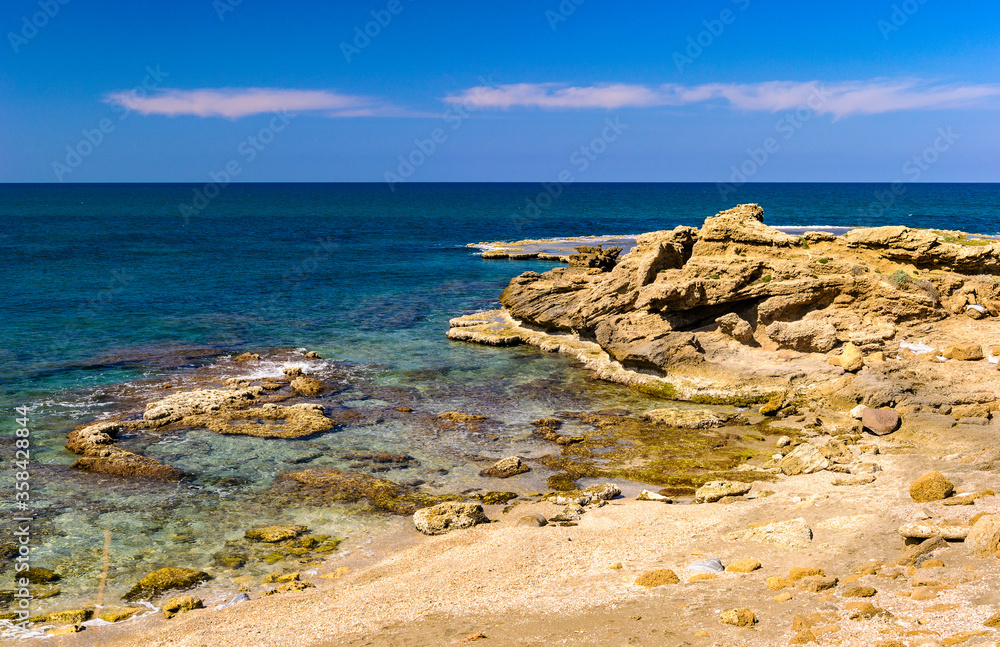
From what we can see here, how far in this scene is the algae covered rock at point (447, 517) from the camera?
16.9 meters

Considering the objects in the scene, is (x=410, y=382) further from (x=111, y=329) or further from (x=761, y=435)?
(x=111, y=329)

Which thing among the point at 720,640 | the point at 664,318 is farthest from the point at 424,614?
the point at 664,318

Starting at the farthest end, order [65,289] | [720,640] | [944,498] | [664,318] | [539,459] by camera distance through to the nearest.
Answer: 1. [65,289]
2. [664,318]
3. [539,459]
4. [944,498]
5. [720,640]

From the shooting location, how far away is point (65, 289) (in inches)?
1969

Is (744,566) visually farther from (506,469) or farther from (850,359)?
(850,359)

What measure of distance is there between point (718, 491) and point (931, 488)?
462 cm

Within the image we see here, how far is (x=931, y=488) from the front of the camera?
51.2ft

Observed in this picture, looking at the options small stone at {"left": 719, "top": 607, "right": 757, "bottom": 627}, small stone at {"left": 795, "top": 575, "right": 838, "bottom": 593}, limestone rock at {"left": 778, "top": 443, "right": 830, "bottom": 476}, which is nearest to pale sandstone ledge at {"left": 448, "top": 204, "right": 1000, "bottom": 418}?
limestone rock at {"left": 778, "top": 443, "right": 830, "bottom": 476}

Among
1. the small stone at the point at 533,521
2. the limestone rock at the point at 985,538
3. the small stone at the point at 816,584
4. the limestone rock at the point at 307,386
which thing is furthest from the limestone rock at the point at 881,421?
the limestone rock at the point at 307,386

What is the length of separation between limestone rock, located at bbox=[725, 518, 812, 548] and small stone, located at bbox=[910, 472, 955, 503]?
9.19 feet

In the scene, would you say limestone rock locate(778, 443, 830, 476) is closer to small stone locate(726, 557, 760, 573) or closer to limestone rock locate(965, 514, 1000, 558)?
limestone rock locate(965, 514, 1000, 558)

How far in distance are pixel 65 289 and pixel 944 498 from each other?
53206 mm

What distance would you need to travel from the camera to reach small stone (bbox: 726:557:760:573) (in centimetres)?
1329

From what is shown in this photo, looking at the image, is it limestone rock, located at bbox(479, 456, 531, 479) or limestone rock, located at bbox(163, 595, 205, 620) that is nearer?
limestone rock, located at bbox(163, 595, 205, 620)
